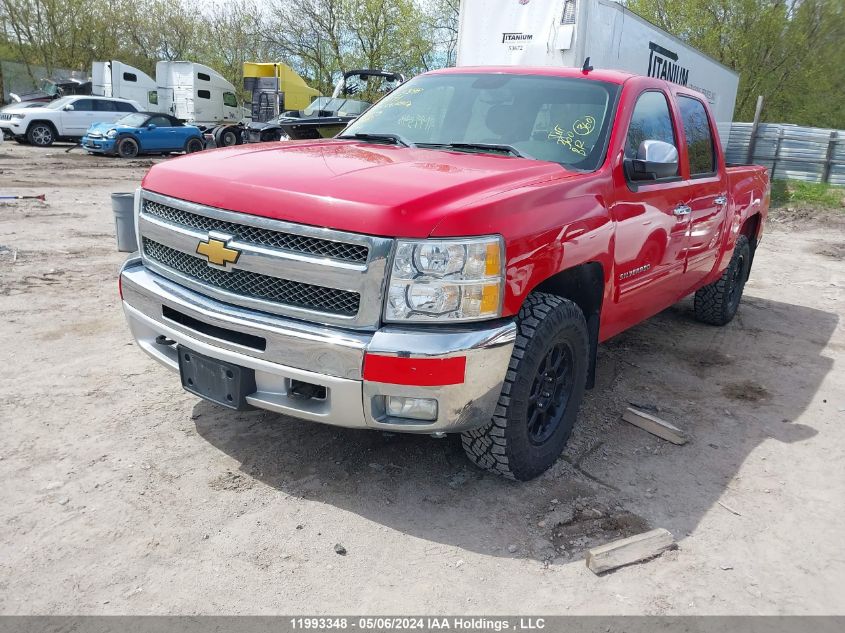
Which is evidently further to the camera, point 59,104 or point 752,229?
point 59,104

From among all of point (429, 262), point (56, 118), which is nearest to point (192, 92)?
point (56, 118)

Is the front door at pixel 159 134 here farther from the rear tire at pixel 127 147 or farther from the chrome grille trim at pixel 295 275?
the chrome grille trim at pixel 295 275

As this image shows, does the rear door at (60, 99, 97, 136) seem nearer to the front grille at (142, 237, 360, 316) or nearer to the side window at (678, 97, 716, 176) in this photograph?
the side window at (678, 97, 716, 176)

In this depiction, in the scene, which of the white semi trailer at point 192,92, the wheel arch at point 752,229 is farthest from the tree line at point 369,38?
the wheel arch at point 752,229

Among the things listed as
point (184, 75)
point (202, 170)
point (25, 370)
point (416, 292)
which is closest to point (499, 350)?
point (416, 292)

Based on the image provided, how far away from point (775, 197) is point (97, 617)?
17.1 meters

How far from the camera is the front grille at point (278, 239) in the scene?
8.30 feet

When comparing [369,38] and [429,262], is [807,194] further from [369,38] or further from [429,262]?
[369,38]

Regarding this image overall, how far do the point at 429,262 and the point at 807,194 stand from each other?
16.4 meters

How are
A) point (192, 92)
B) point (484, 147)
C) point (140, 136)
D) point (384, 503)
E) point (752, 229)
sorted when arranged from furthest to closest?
1. point (192, 92)
2. point (140, 136)
3. point (752, 229)
4. point (484, 147)
5. point (384, 503)

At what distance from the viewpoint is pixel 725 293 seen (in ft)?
19.0

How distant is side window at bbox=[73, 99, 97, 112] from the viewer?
2136 cm

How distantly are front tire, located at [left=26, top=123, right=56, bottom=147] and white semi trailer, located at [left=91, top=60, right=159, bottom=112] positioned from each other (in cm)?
565

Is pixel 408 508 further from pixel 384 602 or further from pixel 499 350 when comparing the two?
pixel 499 350
